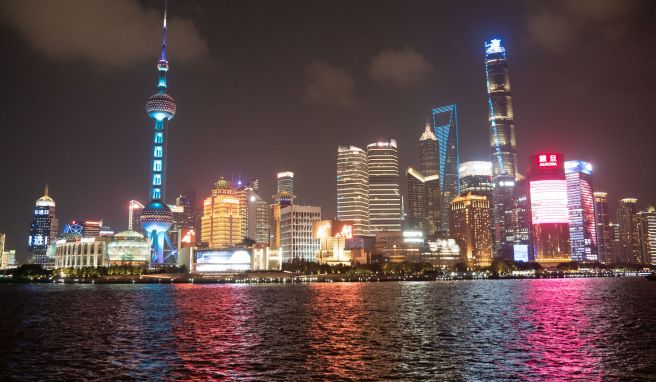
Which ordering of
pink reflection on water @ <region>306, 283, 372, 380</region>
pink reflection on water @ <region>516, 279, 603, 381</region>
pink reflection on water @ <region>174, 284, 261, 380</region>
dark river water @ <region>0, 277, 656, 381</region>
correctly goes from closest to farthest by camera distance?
pink reflection on water @ <region>516, 279, 603, 381</region> < dark river water @ <region>0, 277, 656, 381</region> < pink reflection on water @ <region>174, 284, 261, 380</region> < pink reflection on water @ <region>306, 283, 372, 380</region>

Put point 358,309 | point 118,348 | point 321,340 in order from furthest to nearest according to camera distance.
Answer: point 358,309 → point 321,340 → point 118,348

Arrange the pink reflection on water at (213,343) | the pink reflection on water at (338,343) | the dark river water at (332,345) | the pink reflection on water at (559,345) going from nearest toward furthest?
1. the pink reflection on water at (559,345)
2. the dark river water at (332,345)
3. the pink reflection on water at (213,343)
4. the pink reflection on water at (338,343)

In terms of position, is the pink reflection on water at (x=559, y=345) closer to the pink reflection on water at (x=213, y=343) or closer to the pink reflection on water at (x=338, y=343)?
the pink reflection on water at (x=338, y=343)

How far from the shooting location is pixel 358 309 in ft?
334

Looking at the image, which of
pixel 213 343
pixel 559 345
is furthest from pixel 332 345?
pixel 559 345

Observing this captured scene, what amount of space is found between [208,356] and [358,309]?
5251 centimetres

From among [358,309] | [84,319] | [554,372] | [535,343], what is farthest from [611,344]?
[84,319]

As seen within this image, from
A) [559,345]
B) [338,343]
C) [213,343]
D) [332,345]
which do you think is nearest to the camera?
[559,345]

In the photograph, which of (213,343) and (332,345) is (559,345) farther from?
(213,343)

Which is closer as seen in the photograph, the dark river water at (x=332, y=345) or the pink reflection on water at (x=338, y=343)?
the dark river water at (x=332, y=345)

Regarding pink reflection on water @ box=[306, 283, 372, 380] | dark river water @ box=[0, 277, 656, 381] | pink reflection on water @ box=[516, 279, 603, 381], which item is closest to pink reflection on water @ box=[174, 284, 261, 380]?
dark river water @ box=[0, 277, 656, 381]

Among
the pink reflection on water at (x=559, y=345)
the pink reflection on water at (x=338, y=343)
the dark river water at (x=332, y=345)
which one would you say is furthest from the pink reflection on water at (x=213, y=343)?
the pink reflection on water at (x=559, y=345)

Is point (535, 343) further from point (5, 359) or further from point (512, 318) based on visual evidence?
point (5, 359)

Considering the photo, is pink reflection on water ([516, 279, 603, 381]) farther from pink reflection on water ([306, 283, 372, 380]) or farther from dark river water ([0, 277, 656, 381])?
pink reflection on water ([306, 283, 372, 380])
